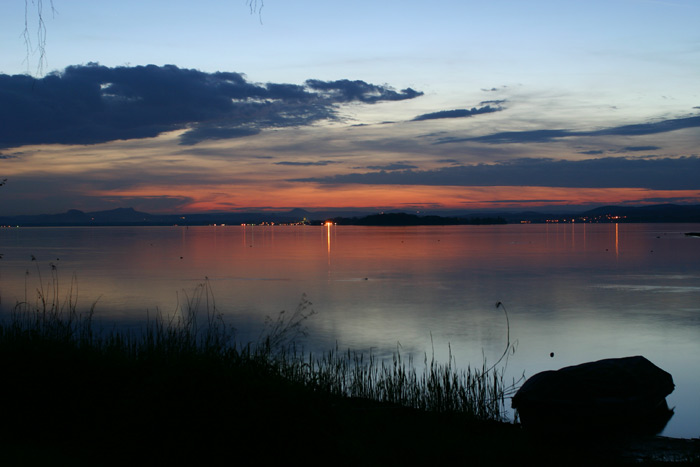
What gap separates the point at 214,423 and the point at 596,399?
21.9ft

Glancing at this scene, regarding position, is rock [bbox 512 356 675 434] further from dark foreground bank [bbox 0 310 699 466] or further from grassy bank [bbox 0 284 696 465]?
grassy bank [bbox 0 284 696 465]

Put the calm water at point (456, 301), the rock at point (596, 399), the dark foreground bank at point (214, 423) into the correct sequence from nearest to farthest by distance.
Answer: the dark foreground bank at point (214, 423) → the rock at point (596, 399) → the calm water at point (456, 301)

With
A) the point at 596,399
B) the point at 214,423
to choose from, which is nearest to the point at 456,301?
the point at 596,399

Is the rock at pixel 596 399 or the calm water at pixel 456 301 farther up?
the rock at pixel 596 399

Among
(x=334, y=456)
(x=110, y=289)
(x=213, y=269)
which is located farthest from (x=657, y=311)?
(x=213, y=269)

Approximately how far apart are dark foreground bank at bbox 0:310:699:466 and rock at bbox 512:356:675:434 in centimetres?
37

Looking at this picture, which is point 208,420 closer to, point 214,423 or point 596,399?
point 214,423

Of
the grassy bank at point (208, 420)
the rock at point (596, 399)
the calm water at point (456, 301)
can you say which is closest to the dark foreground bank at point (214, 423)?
the grassy bank at point (208, 420)

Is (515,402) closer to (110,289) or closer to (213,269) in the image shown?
(110,289)

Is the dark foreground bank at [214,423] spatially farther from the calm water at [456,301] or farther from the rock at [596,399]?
the calm water at [456,301]

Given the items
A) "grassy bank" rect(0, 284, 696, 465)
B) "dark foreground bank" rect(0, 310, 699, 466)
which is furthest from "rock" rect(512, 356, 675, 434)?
"grassy bank" rect(0, 284, 696, 465)

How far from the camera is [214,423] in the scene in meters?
5.75

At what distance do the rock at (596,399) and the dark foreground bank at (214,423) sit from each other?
367 mm

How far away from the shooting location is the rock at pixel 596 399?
962cm
